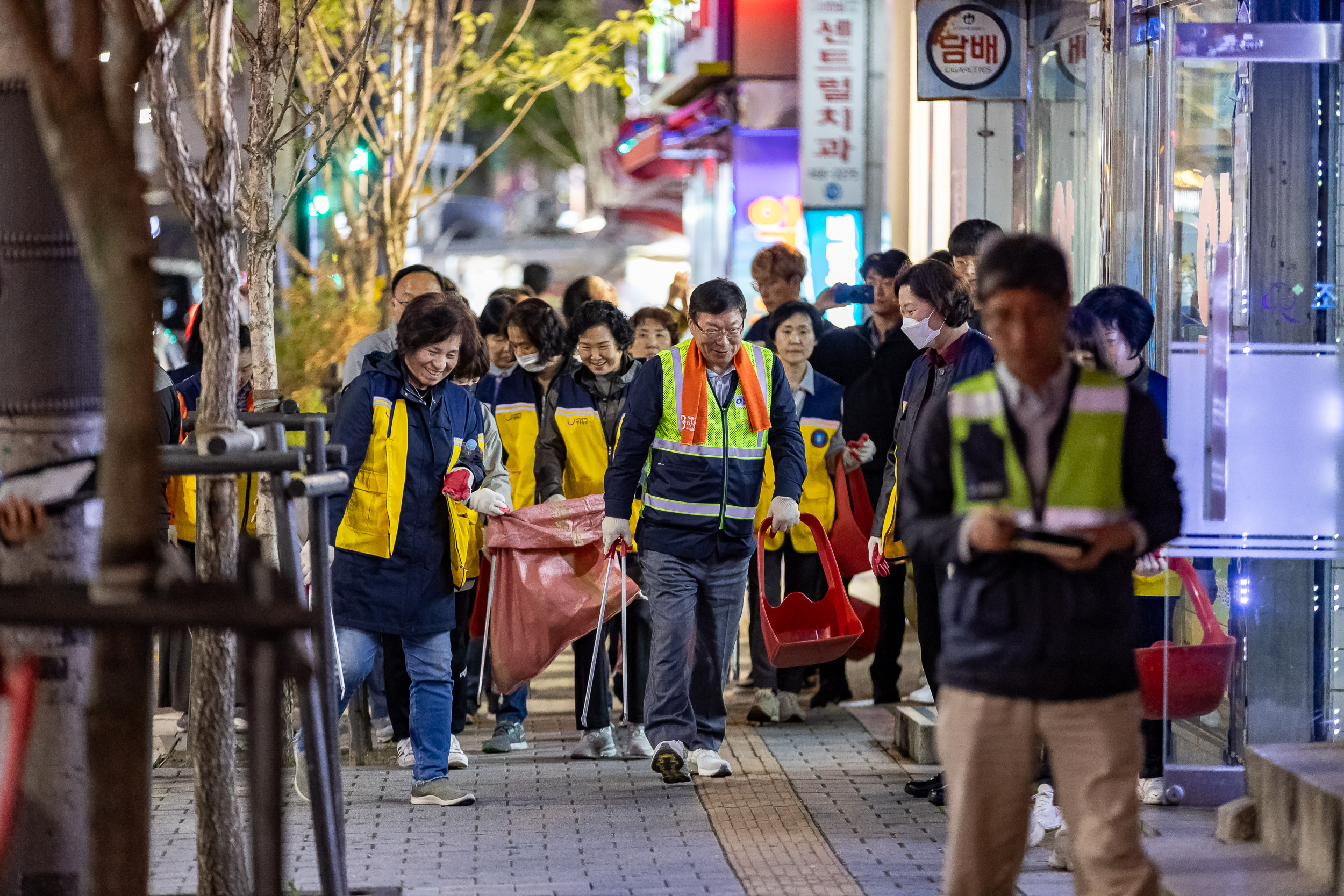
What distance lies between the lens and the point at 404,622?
6383mm

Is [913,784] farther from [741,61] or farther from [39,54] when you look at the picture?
[741,61]

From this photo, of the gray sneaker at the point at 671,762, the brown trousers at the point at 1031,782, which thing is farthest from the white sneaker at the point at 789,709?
the brown trousers at the point at 1031,782

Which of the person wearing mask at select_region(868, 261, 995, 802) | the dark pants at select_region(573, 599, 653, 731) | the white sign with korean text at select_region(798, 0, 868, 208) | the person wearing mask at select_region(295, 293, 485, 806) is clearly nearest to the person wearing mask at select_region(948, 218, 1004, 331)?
the person wearing mask at select_region(868, 261, 995, 802)

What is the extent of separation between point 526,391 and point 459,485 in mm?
1657

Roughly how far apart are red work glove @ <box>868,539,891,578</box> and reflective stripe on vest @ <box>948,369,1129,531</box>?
2.91 metres

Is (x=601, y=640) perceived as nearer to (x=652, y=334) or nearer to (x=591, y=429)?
(x=591, y=429)

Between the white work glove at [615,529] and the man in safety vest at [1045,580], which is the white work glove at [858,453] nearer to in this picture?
the white work glove at [615,529]

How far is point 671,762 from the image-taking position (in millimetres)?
6781

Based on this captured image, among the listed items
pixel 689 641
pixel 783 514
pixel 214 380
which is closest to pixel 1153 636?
pixel 783 514

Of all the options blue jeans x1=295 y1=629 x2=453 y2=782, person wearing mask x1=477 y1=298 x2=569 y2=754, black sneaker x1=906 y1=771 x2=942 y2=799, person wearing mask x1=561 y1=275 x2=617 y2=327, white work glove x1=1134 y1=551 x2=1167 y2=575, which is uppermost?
person wearing mask x1=561 y1=275 x2=617 y2=327

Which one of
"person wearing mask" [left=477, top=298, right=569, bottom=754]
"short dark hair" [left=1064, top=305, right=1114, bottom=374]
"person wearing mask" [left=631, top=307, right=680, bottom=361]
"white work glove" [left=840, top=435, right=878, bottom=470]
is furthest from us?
"person wearing mask" [left=631, top=307, right=680, bottom=361]

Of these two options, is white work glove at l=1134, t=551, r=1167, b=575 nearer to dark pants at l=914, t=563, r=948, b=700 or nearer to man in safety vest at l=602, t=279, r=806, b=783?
dark pants at l=914, t=563, r=948, b=700

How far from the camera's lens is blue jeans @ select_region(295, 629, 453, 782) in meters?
6.45

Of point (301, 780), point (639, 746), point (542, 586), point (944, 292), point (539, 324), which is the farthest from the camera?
point (539, 324)
